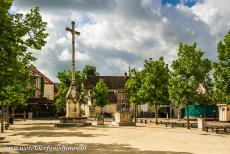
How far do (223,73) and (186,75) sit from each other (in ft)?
22.1

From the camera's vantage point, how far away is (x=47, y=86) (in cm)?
9631

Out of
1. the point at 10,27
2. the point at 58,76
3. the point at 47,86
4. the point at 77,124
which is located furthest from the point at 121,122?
the point at 47,86

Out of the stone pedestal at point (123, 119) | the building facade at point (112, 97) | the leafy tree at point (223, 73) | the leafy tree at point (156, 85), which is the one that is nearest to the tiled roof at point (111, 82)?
the building facade at point (112, 97)

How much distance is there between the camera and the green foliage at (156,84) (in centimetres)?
4741

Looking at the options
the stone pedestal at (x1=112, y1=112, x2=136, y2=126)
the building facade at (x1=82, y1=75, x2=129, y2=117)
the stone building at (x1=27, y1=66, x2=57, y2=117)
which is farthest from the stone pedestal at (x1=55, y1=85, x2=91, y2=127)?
the building facade at (x1=82, y1=75, x2=129, y2=117)

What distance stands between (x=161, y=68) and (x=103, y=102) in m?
34.3

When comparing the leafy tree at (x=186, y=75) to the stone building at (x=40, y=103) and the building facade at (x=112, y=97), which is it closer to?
the stone building at (x=40, y=103)

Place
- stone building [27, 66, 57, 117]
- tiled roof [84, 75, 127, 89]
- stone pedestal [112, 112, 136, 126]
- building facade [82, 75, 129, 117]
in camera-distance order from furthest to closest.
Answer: tiled roof [84, 75, 127, 89], building facade [82, 75, 129, 117], stone building [27, 66, 57, 117], stone pedestal [112, 112, 136, 126]

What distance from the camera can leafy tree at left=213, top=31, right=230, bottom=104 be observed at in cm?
3145

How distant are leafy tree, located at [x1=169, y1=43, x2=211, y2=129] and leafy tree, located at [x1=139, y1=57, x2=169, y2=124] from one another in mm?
7986

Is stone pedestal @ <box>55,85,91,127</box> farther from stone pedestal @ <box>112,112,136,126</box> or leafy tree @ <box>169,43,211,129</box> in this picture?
leafy tree @ <box>169,43,211,129</box>

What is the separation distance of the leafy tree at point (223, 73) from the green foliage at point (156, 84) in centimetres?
1520

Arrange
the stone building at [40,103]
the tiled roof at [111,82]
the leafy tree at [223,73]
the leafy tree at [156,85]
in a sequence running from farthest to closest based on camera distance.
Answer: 1. the tiled roof at [111,82]
2. the stone building at [40,103]
3. the leafy tree at [156,85]
4. the leafy tree at [223,73]

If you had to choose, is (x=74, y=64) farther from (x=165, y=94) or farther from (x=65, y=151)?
(x=65, y=151)
